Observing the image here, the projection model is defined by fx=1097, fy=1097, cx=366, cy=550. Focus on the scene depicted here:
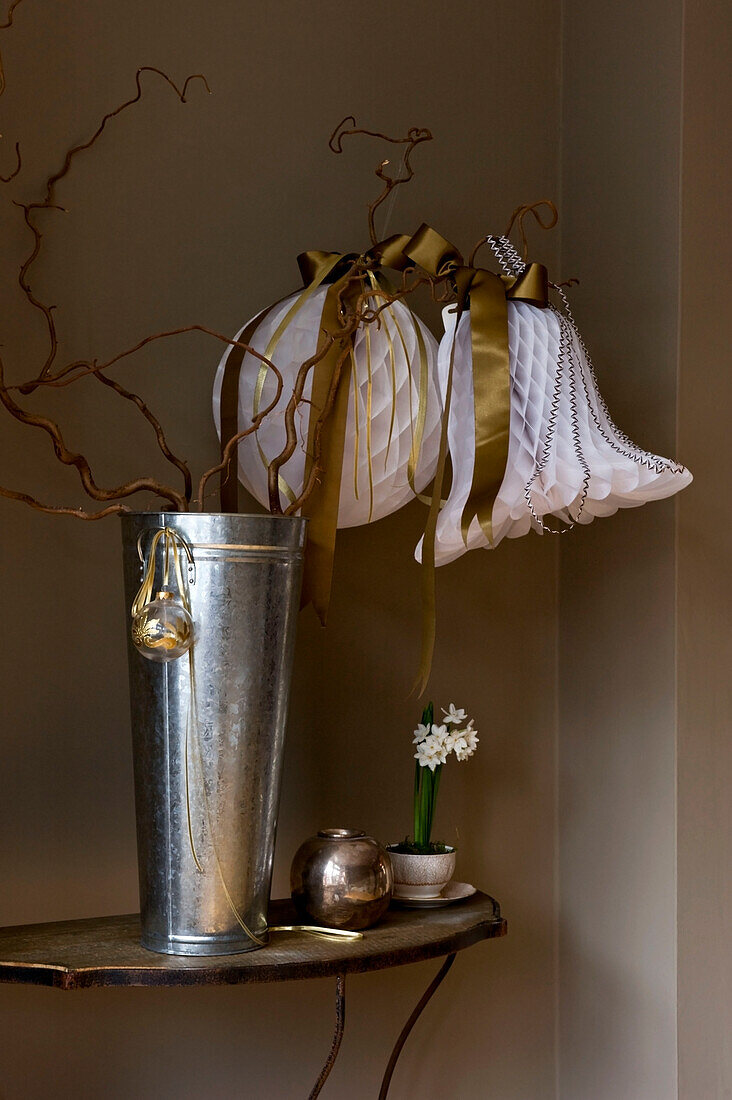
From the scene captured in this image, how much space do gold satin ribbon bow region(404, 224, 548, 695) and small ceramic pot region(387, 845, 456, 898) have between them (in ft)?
0.78

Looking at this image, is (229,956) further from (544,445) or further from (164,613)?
(544,445)

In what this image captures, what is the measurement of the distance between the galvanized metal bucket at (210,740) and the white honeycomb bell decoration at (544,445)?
0.23 meters

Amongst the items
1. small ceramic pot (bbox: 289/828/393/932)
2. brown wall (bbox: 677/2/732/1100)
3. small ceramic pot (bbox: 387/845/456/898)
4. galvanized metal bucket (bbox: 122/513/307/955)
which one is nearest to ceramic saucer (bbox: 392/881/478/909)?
small ceramic pot (bbox: 387/845/456/898)

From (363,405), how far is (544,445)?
20 centimetres

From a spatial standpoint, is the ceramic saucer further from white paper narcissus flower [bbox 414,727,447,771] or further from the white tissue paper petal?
the white tissue paper petal

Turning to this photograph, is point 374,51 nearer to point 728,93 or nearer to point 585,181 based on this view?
point 585,181

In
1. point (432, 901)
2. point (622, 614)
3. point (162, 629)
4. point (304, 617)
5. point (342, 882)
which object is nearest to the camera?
point (162, 629)

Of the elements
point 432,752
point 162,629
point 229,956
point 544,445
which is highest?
point 544,445

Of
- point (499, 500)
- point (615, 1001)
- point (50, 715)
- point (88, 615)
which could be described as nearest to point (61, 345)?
point (88, 615)

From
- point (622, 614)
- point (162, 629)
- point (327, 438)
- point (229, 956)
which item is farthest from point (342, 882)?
point (622, 614)

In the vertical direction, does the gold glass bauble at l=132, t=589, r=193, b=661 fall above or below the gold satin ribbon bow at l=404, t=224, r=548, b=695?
below

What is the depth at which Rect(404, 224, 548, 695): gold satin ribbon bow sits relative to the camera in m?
1.21

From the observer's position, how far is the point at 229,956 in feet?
3.53

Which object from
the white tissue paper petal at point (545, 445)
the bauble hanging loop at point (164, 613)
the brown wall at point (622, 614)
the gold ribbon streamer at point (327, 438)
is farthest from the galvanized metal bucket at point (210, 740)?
the brown wall at point (622, 614)
